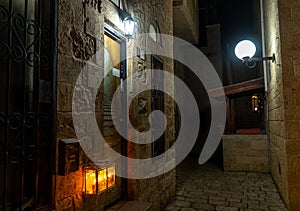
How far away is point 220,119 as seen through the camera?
9.27 metres

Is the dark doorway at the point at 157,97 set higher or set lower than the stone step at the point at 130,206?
higher

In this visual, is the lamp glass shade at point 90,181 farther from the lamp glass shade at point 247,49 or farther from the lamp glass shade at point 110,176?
the lamp glass shade at point 247,49

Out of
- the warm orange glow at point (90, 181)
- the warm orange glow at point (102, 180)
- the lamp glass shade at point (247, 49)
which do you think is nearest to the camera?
the warm orange glow at point (90, 181)

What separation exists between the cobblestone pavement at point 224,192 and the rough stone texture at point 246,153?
0.90 feet

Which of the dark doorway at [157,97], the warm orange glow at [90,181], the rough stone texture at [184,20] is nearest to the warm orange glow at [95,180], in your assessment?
the warm orange glow at [90,181]

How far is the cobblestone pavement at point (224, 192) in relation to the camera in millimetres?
4051

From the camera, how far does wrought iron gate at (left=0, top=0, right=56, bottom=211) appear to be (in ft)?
5.07

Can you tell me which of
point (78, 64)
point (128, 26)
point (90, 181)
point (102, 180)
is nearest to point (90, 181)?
point (90, 181)

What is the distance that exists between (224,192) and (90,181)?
3.65 m

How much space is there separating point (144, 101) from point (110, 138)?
3.00ft

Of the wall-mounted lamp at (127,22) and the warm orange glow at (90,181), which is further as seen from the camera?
the wall-mounted lamp at (127,22)

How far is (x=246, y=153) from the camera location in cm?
679

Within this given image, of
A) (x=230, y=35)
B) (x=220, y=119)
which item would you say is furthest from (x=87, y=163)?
(x=230, y=35)

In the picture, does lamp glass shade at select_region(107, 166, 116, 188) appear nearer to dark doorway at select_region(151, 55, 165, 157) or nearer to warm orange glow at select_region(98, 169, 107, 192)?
warm orange glow at select_region(98, 169, 107, 192)
